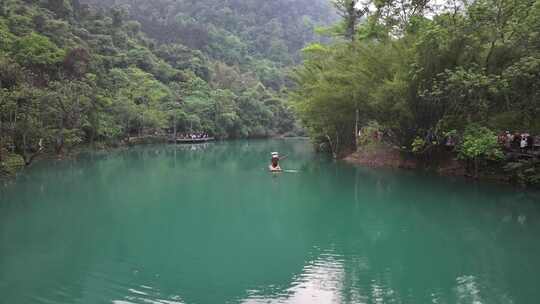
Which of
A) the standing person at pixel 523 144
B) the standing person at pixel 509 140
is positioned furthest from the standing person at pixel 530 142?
the standing person at pixel 509 140

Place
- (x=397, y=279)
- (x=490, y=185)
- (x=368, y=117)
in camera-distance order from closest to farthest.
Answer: (x=397, y=279)
(x=490, y=185)
(x=368, y=117)

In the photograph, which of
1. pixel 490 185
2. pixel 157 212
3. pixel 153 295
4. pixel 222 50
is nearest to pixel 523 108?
pixel 490 185

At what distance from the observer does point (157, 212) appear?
1290cm

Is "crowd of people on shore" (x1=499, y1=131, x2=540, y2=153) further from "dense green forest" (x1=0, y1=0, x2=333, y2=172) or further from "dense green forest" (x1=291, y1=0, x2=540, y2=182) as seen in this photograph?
"dense green forest" (x1=0, y1=0, x2=333, y2=172)

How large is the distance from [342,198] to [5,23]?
33.5 m

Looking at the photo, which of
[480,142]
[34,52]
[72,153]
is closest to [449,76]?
[480,142]

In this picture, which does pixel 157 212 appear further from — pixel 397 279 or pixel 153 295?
pixel 397 279

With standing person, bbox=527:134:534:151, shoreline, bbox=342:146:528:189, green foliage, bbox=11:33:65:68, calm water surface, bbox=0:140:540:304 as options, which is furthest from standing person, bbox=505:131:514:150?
green foliage, bbox=11:33:65:68

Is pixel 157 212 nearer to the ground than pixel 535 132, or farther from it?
nearer to the ground

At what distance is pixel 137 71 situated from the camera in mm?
53781

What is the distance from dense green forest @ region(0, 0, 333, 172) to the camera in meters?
26.5

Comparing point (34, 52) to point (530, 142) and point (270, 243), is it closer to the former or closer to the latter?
point (270, 243)

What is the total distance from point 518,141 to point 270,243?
37.8 feet

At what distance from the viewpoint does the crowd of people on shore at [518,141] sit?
15977mm
